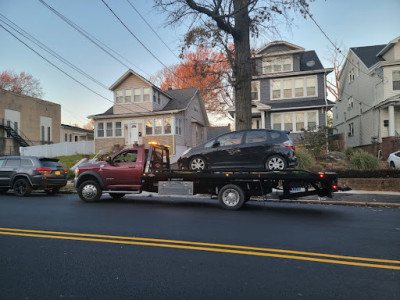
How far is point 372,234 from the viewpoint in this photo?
20.2 ft

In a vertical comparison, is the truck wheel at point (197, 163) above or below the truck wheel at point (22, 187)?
above

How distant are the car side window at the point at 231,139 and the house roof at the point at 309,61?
1888cm

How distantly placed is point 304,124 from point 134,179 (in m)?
18.3

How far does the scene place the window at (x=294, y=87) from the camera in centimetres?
2559

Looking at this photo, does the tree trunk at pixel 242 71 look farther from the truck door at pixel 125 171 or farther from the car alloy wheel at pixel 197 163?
the truck door at pixel 125 171

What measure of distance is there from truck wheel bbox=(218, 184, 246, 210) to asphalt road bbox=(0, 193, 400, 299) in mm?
917

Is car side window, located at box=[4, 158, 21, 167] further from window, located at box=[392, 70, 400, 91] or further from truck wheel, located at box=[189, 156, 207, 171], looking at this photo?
window, located at box=[392, 70, 400, 91]

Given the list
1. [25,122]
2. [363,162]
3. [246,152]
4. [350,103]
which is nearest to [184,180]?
[246,152]

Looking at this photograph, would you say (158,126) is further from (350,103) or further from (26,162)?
(350,103)

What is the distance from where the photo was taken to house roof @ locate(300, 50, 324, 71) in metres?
26.1

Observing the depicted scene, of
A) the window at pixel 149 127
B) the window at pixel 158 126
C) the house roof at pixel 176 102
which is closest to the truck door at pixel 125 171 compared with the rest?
the house roof at pixel 176 102

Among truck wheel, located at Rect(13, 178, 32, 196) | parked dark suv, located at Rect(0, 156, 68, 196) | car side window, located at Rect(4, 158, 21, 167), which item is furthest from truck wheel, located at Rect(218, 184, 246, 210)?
car side window, located at Rect(4, 158, 21, 167)

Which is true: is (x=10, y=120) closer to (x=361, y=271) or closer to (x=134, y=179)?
(x=134, y=179)

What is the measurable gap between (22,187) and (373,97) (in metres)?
25.7
